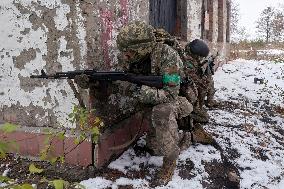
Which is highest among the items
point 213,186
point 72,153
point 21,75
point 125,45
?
point 125,45

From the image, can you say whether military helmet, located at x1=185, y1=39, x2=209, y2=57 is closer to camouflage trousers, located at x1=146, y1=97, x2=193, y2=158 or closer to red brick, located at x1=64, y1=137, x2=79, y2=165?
camouflage trousers, located at x1=146, y1=97, x2=193, y2=158

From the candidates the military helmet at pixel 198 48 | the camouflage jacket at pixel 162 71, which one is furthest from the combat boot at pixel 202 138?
the military helmet at pixel 198 48

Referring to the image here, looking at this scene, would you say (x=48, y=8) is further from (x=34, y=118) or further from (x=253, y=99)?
(x=253, y=99)

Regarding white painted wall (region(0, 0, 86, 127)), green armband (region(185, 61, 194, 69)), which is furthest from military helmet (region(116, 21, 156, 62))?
green armband (region(185, 61, 194, 69))

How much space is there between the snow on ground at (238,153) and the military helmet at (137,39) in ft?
3.81

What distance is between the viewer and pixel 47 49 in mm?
3305

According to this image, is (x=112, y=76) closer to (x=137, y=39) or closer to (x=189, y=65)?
(x=137, y=39)

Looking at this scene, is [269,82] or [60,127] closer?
[60,127]

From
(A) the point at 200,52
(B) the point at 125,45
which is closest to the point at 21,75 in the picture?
(B) the point at 125,45

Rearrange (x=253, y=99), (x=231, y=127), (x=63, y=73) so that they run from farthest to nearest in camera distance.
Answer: (x=253, y=99), (x=231, y=127), (x=63, y=73)

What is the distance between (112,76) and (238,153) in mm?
1858

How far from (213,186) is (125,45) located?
5.15 ft

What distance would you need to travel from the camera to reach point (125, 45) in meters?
3.37

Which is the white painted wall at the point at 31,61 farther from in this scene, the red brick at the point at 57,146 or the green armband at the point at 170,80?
the green armband at the point at 170,80
